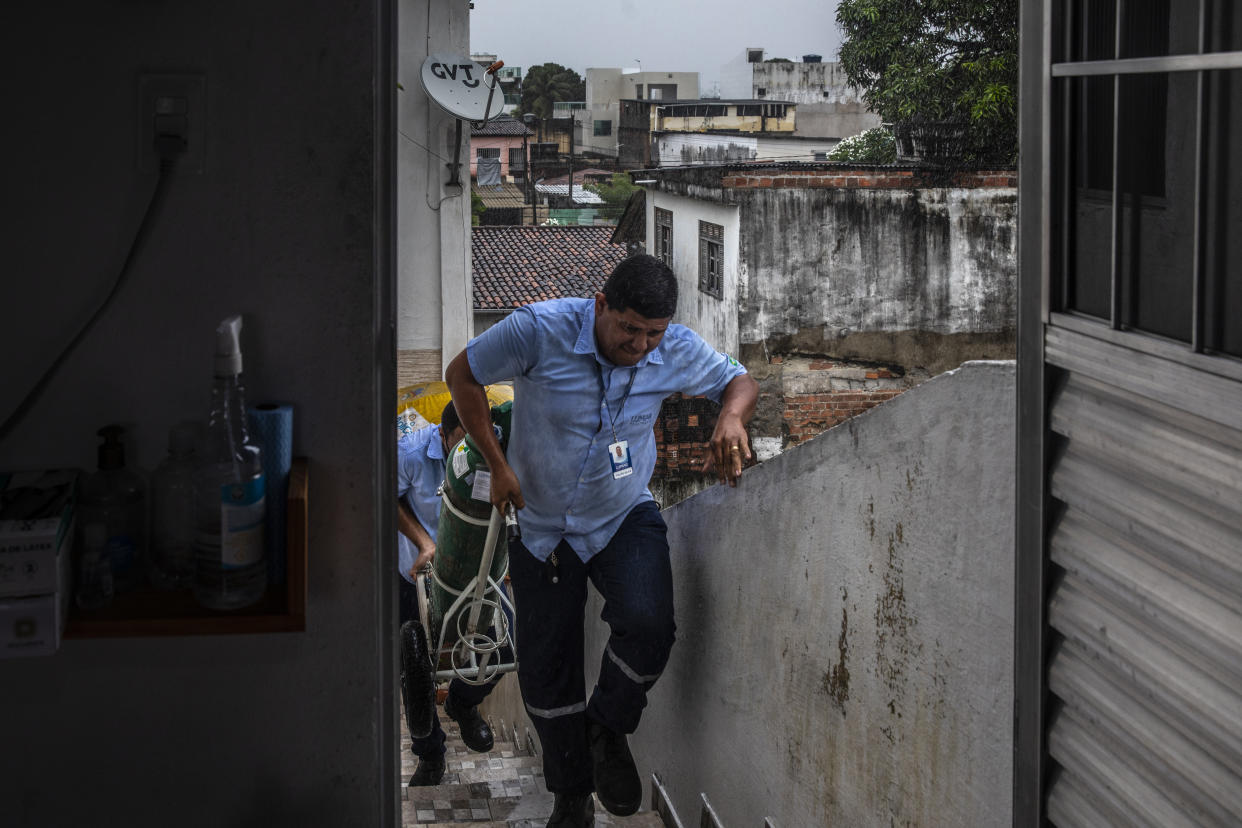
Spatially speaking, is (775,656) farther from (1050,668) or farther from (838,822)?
(1050,668)

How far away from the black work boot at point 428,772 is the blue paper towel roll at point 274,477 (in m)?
3.15

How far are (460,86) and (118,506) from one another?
9.62 meters

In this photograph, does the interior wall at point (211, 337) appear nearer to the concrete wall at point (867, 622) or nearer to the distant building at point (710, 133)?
the concrete wall at point (867, 622)

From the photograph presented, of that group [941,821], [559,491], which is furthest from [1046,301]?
[559,491]

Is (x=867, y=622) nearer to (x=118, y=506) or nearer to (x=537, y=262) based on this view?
(x=118, y=506)

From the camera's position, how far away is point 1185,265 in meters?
1.77

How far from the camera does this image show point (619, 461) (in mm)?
3609

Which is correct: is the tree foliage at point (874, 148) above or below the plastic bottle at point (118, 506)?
above

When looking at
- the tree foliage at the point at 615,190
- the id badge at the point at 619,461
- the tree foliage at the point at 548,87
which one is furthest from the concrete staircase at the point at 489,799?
the tree foliage at the point at 548,87

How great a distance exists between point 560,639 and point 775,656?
2.25 ft

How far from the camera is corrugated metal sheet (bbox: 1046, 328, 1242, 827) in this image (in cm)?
162

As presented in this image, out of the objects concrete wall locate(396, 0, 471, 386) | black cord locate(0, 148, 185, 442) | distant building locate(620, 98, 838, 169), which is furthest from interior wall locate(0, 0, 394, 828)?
distant building locate(620, 98, 838, 169)

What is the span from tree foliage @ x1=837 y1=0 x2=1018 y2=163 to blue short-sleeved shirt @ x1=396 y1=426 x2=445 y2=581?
11245 mm

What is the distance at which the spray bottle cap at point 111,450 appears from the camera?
1.90m
